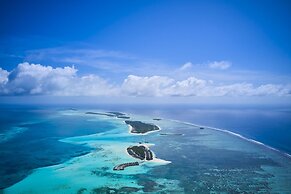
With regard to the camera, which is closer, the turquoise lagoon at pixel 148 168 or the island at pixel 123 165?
the turquoise lagoon at pixel 148 168

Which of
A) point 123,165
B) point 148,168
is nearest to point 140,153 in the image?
point 123,165

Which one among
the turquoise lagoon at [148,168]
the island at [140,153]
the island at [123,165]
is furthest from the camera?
the island at [140,153]

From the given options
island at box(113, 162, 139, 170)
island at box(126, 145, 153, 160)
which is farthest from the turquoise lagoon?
island at box(126, 145, 153, 160)

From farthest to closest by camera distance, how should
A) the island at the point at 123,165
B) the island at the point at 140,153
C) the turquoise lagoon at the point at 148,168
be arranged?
1. the island at the point at 140,153
2. the island at the point at 123,165
3. the turquoise lagoon at the point at 148,168

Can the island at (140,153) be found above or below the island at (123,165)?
above

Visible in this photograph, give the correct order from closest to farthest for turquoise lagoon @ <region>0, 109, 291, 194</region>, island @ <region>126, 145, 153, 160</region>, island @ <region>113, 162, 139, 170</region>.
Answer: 1. turquoise lagoon @ <region>0, 109, 291, 194</region>
2. island @ <region>113, 162, 139, 170</region>
3. island @ <region>126, 145, 153, 160</region>

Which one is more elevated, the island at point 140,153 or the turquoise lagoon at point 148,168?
the island at point 140,153

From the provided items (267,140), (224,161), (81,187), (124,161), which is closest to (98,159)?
(124,161)

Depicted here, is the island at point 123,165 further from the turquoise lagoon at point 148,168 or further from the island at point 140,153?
the island at point 140,153

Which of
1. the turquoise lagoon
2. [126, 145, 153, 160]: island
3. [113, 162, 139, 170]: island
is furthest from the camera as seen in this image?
[126, 145, 153, 160]: island

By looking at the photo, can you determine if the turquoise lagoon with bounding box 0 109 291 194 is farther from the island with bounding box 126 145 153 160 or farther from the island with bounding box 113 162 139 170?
the island with bounding box 126 145 153 160

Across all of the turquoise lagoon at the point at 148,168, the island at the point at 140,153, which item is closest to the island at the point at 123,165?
the turquoise lagoon at the point at 148,168

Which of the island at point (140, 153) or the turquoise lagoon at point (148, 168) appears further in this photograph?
the island at point (140, 153)
